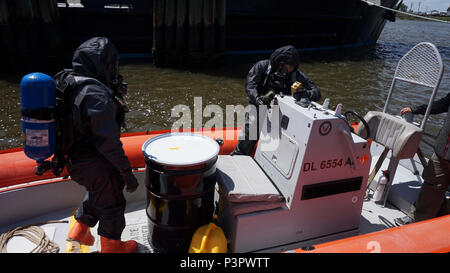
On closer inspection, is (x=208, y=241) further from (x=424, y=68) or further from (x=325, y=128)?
(x=424, y=68)

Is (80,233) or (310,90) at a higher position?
(310,90)

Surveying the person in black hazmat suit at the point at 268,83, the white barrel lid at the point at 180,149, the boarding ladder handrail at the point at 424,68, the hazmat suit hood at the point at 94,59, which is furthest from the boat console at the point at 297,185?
the hazmat suit hood at the point at 94,59

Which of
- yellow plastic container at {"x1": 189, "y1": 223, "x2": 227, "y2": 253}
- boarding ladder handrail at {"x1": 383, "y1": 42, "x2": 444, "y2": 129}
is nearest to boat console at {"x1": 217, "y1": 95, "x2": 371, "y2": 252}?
yellow plastic container at {"x1": 189, "y1": 223, "x2": 227, "y2": 253}

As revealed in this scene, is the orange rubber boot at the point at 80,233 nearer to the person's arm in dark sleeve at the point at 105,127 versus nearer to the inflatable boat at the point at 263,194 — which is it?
the inflatable boat at the point at 263,194

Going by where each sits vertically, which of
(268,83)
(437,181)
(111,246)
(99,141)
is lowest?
(111,246)

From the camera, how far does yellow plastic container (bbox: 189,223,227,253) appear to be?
2211 millimetres

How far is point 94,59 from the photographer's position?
1963 millimetres

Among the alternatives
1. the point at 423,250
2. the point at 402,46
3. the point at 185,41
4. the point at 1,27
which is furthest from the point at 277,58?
the point at 402,46

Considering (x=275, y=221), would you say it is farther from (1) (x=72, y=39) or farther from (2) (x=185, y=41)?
(1) (x=72, y=39)

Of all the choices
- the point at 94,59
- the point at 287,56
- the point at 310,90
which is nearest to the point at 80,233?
the point at 94,59

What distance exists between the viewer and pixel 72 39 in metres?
12.2

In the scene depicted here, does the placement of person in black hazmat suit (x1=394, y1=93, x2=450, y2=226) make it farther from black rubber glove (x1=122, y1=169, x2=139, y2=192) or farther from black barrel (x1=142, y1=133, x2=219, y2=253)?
black rubber glove (x1=122, y1=169, x2=139, y2=192)

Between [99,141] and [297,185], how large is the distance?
57.5 inches

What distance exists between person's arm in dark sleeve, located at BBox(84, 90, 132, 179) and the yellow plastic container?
0.74m
